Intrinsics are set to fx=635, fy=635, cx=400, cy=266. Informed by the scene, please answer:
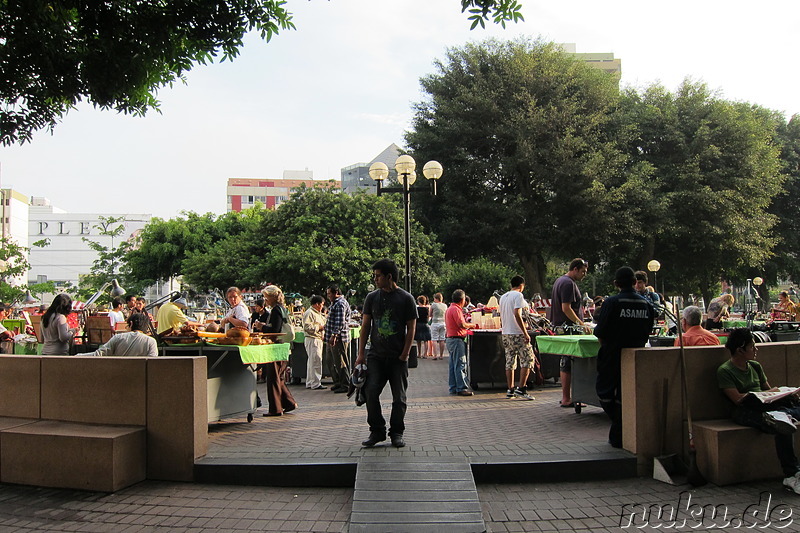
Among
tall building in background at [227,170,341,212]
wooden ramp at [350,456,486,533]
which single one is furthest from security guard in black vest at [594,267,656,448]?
tall building in background at [227,170,341,212]

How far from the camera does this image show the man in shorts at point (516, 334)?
992cm

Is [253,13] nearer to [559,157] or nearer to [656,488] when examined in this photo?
[656,488]

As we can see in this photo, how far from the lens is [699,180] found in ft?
104

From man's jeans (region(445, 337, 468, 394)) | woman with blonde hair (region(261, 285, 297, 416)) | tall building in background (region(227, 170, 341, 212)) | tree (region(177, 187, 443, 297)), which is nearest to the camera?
woman with blonde hair (region(261, 285, 297, 416))

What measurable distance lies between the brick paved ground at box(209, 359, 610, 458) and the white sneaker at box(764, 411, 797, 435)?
4.89 feet

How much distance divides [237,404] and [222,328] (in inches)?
65.6

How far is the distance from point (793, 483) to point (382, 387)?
3.84 metres

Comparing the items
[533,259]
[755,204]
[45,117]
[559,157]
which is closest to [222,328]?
[45,117]

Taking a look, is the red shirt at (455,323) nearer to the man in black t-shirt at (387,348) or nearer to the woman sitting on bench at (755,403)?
the man in black t-shirt at (387,348)

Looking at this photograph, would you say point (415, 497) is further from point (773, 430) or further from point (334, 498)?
point (773, 430)

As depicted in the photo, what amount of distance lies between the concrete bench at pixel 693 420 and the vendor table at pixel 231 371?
4.37m

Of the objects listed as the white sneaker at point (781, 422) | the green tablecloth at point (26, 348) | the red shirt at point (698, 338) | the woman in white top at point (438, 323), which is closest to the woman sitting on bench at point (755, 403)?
the white sneaker at point (781, 422)

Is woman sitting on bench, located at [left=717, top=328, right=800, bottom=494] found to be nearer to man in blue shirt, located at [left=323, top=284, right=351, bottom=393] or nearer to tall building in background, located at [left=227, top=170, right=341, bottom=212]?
man in blue shirt, located at [left=323, top=284, right=351, bottom=393]

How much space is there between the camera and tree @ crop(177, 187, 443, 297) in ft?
90.9
